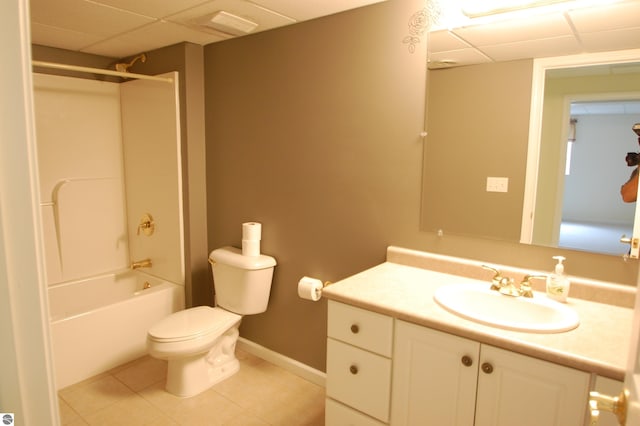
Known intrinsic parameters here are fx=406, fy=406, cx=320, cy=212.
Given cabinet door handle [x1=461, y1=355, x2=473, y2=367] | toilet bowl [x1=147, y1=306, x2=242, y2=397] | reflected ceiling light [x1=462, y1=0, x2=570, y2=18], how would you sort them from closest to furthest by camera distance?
cabinet door handle [x1=461, y1=355, x2=473, y2=367], reflected ceiling light [x1=462, y1=0, x2=570, y2=18], toilet bowl [x1=147, y1=306, x2=242, y2=397]

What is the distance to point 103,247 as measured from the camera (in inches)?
129

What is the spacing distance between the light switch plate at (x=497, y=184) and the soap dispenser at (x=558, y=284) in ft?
1.16

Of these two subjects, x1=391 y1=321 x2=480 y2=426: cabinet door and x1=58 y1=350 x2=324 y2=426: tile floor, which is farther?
x1=58 y1=350 x2=324 y2=426: tile floor

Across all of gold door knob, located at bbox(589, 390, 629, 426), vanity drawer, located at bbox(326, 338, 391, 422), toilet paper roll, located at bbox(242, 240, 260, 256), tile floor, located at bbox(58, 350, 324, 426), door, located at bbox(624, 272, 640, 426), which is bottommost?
tile floor, located at bbox(58, 350, 324, 426)

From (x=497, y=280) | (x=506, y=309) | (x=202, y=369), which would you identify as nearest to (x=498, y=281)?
(x=497, y=280)

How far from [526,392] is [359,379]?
606 mm

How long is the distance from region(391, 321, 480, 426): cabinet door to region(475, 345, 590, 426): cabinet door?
0.13 ft

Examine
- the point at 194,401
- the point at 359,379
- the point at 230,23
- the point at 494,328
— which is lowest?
the point at 194,401

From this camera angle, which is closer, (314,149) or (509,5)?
(509,5)

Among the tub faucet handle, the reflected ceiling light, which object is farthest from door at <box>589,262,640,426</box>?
the tub faucet handle

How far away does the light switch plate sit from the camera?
5.65 ft

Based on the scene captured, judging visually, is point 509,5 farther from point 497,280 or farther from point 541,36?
point 497,280

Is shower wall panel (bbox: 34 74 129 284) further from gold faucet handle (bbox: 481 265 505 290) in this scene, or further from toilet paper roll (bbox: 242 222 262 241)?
gold faucet handle (bbox: 481 265 505 290)

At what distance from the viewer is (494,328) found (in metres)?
1.29
